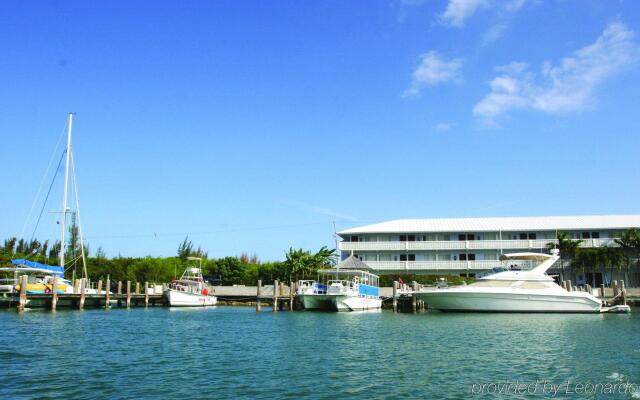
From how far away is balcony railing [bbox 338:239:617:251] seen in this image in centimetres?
6609

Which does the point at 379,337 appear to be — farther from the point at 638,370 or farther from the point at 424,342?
the point at 638,370

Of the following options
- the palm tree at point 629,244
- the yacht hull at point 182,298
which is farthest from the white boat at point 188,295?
the palm tree at point 629,244

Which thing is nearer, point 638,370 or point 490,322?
point 638,370

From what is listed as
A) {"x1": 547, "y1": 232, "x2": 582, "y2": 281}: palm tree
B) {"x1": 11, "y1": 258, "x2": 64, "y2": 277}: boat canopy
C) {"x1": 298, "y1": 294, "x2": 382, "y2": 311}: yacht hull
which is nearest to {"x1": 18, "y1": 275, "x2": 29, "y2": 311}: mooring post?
{"x1": 11, "y1": 258, "x2": 64, "y2": 277}: boat canopy

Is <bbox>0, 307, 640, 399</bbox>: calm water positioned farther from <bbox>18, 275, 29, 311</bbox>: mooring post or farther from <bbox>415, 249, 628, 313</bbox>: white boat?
<bbox>18, 275, 29, 311</bbox>: mooring post

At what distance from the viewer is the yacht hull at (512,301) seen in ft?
135

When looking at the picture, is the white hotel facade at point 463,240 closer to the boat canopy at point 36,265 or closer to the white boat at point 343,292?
the white boat at point 343,292

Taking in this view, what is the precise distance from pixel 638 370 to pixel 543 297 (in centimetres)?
2459

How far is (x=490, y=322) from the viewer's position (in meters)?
33.8

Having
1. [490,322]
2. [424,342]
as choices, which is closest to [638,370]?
[424,342]

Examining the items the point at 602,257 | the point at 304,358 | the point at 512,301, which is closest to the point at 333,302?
the point at 512,301

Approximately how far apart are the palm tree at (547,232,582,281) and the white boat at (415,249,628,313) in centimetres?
2062

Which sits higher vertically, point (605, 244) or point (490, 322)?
point (605, 244)

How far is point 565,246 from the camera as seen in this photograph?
62344 mm
